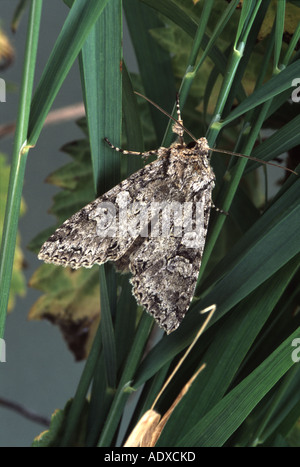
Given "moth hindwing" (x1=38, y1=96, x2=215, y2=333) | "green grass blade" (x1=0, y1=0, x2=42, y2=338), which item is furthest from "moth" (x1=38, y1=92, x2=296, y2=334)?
"green grass blade" (x1=0, y1=0, x2=42, y2=338)

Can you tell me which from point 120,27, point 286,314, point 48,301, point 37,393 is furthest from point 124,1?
point 37,393

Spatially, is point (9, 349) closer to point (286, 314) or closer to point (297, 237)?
point (286, 314)

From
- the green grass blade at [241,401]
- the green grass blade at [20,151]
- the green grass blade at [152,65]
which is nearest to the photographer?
the green grass blade at [20,151]

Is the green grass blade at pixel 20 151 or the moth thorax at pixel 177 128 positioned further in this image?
the moth thorax at pixel 177 128

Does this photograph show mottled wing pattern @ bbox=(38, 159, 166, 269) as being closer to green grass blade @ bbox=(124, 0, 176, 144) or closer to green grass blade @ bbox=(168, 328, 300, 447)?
green grass blade @ bbox=(124, 0, 176, 144)

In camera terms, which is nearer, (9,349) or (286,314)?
(286,314)

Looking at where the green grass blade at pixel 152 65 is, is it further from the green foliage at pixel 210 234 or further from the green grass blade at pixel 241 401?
the green grass blade at pixel 241 401

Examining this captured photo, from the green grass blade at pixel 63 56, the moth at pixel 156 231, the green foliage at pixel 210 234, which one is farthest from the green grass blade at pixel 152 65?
the green grass blade at pixel 63 56
